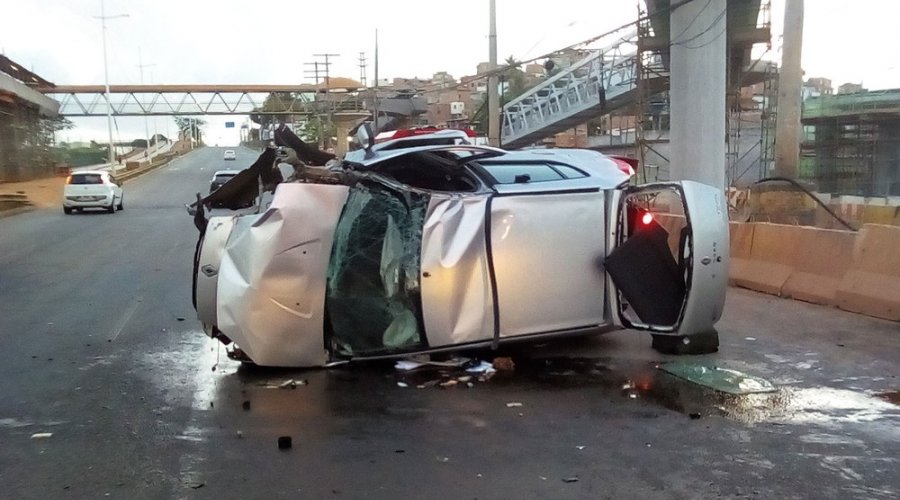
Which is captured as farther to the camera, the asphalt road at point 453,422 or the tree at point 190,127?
the tree at point 190,127

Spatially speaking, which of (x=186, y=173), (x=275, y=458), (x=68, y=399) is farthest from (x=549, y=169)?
(x=186, y=173)

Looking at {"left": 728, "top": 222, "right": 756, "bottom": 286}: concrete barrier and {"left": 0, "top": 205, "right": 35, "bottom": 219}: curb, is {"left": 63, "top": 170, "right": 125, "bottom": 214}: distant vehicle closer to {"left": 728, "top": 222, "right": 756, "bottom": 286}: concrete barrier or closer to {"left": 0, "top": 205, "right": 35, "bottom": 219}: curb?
{"left": 0, "top": 205, "right": 35, "bottom": 219}: curb

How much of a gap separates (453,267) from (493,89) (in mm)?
19374

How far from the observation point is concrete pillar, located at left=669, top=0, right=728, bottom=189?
15.2 m

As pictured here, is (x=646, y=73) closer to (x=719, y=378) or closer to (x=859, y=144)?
(x=859, y=144)

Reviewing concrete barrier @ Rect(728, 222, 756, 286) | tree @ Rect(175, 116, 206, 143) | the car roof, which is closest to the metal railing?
concrete barrier @ Rect(728, 222, 756, 286)

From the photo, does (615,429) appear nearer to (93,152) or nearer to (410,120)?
(410,120)

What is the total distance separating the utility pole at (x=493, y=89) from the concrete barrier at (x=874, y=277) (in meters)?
15.3

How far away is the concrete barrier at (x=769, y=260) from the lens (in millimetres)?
10539

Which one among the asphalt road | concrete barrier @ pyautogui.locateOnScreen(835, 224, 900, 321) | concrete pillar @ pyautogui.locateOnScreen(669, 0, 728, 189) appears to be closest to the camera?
the asphalt road

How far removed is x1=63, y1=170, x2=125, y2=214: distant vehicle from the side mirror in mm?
23417

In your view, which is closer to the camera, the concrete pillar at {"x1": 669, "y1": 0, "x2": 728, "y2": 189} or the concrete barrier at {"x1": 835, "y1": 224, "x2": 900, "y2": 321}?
the concrete barrier at {"x1": 835, "y1": 224, "x2": 900, "y2": 321}

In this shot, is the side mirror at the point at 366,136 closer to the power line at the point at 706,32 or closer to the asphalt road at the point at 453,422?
the asphalt road at the point at 453,422

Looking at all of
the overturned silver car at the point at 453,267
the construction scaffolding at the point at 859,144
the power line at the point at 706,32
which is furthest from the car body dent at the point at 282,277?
the construction scaffolding at the point at 859,144
